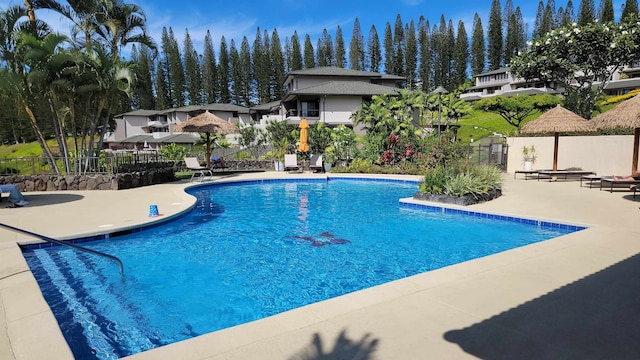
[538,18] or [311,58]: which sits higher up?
[538,18]

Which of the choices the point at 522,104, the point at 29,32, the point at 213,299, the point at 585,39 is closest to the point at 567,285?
the point at 213,299

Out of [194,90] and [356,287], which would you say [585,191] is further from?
[194,90]

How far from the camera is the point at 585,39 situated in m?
24.8

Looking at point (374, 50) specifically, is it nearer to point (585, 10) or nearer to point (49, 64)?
point (585, 10)

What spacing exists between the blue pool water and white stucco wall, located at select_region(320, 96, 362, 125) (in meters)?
22.7

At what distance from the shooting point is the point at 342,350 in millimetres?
2768

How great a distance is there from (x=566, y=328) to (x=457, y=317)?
2.76 feet

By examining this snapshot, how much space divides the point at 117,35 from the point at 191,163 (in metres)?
6.10

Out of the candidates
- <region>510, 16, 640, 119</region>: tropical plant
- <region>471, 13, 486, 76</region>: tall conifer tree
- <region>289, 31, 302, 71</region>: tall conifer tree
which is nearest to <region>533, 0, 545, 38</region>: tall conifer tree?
<region>471, 13, 486, 76</region>: tall conifer tree

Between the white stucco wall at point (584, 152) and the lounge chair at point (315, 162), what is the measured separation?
9628 mm

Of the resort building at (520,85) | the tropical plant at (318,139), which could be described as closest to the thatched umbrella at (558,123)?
the tropical plant at (318,139)

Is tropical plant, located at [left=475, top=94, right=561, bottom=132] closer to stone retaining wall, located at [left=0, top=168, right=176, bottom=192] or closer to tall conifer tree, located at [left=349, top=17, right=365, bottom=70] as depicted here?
stone retaining wall, located at [left=0, top=168, right=176, bottom=192]

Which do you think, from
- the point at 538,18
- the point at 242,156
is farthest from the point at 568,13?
the point at 242,156

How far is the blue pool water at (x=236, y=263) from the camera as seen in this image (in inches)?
170
